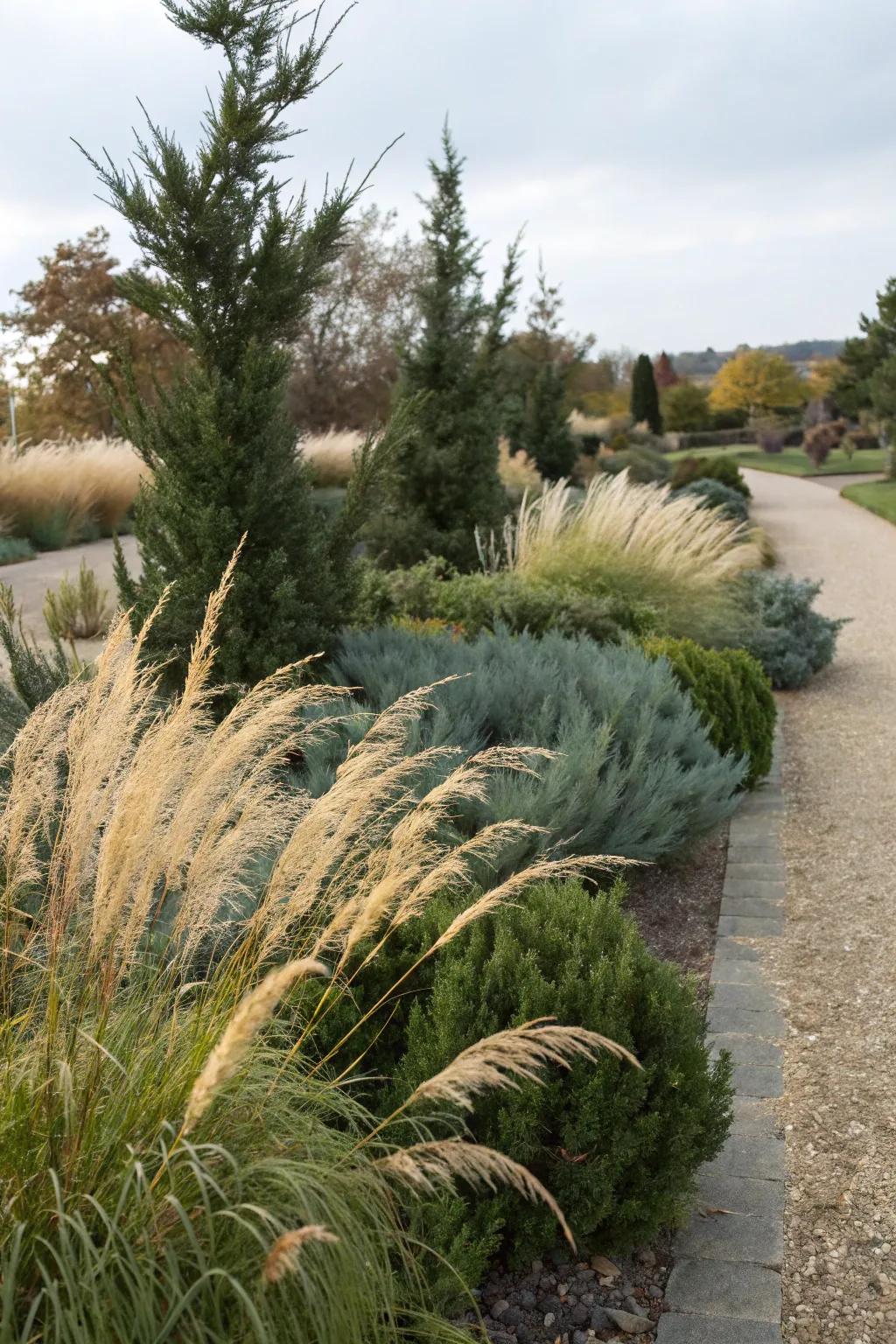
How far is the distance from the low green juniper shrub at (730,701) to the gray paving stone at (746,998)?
1.96m

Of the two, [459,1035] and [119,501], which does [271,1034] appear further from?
[119,501]

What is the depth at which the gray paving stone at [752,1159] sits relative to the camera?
8.93 ft

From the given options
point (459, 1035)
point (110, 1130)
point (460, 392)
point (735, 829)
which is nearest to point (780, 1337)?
point (459, 1035)

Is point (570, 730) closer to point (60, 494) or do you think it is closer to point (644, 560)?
point (644, 560)

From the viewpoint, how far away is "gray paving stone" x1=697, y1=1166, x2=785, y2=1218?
8.47ft

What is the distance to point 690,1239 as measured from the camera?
2500 mm

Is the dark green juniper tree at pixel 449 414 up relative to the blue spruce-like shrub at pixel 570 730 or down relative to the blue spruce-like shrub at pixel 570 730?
up

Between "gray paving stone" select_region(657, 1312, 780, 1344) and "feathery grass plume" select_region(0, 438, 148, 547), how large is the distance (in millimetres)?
11152

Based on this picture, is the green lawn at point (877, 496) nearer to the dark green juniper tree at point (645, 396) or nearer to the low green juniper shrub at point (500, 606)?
the low green juniper shrub at point (500, 606)

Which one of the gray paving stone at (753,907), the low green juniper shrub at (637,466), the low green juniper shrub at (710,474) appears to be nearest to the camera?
the gray paving stone at (753,907)

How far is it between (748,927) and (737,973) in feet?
1.38

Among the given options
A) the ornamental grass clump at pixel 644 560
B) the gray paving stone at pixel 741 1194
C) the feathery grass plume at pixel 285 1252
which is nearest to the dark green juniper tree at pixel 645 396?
the ornamental grass clump at pixel 644 560

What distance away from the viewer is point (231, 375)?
16.1ft

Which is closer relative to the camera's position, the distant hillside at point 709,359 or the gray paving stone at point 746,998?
the gray paving stone at point 746,998
